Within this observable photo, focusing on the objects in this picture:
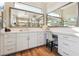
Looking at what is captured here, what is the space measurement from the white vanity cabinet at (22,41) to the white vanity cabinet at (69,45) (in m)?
1.09

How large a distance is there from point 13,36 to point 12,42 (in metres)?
0.16

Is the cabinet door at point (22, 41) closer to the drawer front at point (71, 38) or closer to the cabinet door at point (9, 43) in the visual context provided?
the cabinet door at point (9, 43)

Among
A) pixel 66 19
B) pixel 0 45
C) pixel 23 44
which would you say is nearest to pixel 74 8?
pixel 66 19

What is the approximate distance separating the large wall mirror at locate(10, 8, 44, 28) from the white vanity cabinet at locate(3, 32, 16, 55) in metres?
0.56

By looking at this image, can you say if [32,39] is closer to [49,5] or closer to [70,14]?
[49,5]

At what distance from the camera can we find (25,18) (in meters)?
3.34

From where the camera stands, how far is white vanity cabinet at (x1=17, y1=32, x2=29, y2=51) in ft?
9.39

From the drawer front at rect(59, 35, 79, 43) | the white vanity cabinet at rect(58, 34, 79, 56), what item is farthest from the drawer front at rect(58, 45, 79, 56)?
the drawer front at rect(59, 35, 79, 43)

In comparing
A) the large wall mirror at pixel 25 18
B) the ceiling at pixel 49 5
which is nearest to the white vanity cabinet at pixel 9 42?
the large wall mirror at pixel 25 18

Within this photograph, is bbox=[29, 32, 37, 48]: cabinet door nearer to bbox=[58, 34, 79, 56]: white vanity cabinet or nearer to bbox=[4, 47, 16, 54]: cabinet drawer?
bbox=[4, 47, 16, 54]: cabinet drawer

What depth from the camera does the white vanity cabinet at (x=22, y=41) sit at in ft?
9.39

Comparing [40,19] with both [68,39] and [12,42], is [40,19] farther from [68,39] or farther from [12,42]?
[68,39]

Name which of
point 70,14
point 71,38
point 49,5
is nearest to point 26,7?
point 49,5

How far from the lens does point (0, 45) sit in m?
2.47
